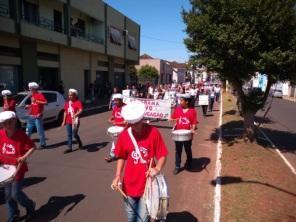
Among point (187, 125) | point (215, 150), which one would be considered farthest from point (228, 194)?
point (215, 150)

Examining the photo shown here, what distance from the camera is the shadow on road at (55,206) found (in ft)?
18.7

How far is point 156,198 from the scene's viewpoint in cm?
396

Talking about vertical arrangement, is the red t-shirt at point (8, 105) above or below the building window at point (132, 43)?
below

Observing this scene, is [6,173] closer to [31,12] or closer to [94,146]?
[94,146]

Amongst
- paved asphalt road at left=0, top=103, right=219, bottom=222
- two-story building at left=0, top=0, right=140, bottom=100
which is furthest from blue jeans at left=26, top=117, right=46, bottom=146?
two-story building at left=0, top=0, right=140, bottom=100

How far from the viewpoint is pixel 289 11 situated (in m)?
10.1

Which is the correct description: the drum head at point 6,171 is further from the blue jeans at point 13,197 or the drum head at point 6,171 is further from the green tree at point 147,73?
the green tree at point 147,73

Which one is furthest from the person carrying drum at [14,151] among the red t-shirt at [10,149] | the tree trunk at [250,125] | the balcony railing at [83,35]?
the balcony railing at [83,35]

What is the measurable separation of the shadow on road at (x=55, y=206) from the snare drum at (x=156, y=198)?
90.3 inches

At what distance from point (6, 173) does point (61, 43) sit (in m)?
21.9

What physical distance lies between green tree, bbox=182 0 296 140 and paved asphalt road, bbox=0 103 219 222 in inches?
110

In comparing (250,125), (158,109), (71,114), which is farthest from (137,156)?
(158,109)

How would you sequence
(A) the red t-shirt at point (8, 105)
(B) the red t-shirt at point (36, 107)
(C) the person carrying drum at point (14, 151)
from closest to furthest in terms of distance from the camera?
(C) the person carrying drum at point (14, 151) → (A) the red t-shirt at point (8, 105) → (B) the red t-shirt at point (36, 107)

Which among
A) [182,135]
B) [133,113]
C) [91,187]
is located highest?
[133,113]
